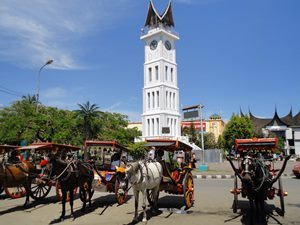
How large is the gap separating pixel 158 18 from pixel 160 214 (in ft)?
207

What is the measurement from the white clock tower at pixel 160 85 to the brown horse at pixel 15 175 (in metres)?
49.5

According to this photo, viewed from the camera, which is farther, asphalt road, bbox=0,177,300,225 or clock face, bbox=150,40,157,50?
clock face, bbox=150,40,157,50

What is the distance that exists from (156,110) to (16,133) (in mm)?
33016

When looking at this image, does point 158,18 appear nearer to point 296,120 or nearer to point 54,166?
point 296,120

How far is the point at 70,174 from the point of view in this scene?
893 centimetres

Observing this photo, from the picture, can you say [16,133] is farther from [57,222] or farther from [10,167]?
[57,222]

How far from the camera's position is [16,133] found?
109ft

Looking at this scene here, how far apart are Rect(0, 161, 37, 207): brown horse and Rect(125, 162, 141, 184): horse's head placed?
11.4 feet

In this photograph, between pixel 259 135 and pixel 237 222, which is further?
pixel 259 135

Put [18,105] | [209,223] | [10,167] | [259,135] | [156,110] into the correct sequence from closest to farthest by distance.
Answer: [209,223], [10,167], [18,105], [156,110], [259,135]

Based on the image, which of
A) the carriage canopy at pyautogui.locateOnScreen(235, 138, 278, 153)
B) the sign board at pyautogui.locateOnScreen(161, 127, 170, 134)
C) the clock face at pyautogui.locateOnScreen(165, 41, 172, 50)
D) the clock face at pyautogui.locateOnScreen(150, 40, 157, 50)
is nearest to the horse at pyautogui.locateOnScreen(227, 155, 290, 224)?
the carriage canopy at pyautogui.locateOnScreen(235, 138, 278, 153)

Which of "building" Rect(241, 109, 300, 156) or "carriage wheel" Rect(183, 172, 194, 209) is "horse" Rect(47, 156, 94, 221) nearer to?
"carriage wheel" Rect(183, 172, 194, 209)

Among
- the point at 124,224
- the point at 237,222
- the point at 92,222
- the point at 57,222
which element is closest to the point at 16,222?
the point at 57,222

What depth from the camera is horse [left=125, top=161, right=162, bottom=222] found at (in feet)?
26.6
